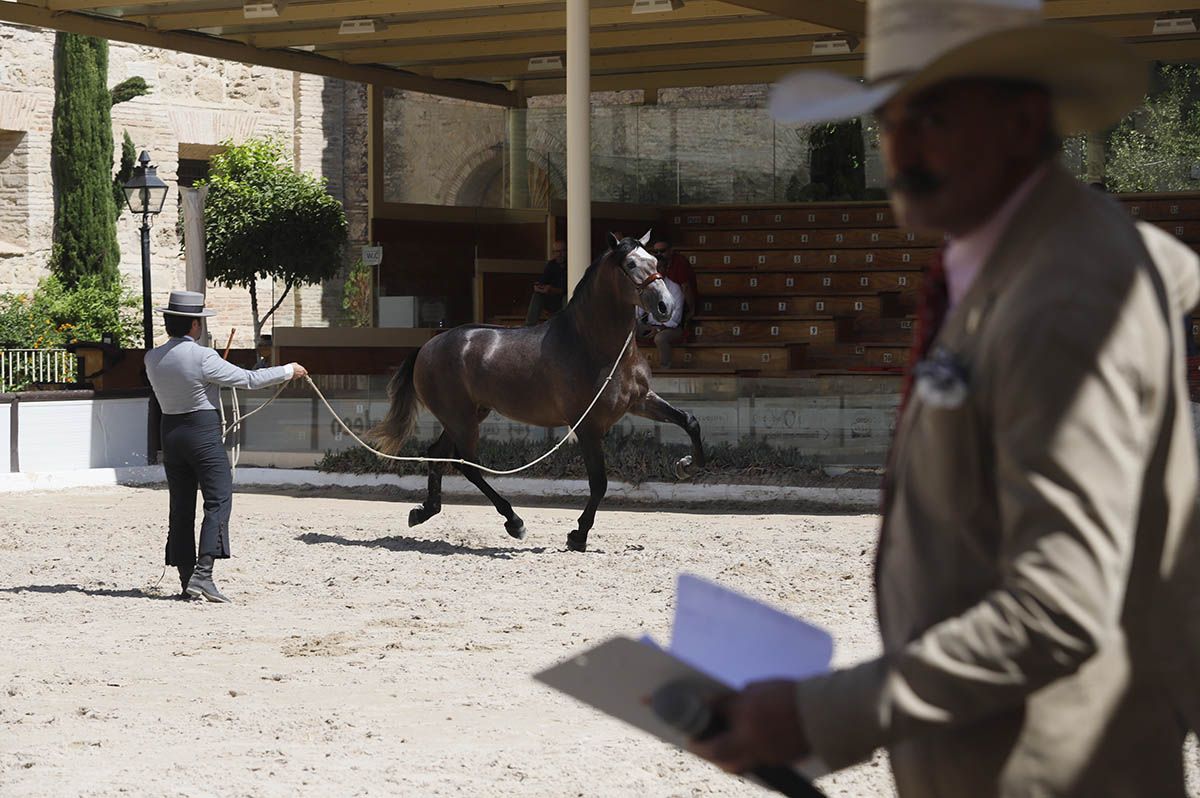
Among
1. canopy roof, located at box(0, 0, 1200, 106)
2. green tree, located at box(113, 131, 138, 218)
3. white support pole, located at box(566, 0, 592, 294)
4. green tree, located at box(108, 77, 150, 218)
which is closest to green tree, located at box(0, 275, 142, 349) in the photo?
green tree, located at box(113, 131, 138, 218)

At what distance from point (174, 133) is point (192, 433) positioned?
25.3 m

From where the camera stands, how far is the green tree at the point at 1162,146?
23.6 m

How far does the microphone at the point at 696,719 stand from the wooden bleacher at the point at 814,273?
692 inches

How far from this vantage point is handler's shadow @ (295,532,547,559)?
1207cm

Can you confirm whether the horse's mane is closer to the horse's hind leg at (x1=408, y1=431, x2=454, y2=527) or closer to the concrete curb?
the horse's hind leg at (x1=408, y1=431, x2=454, y2=527)

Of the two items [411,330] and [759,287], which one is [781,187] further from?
[411,330]

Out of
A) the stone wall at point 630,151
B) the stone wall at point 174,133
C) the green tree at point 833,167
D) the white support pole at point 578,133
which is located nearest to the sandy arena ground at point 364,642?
the white support pole at point 578,133

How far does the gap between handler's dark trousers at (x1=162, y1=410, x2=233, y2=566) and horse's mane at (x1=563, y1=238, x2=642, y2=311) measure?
293cm

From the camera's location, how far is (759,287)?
79.9 ft

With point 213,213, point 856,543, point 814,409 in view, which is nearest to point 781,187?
point 213,213

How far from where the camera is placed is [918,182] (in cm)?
208

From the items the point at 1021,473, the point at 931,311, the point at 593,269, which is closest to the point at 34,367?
the point at 593,269

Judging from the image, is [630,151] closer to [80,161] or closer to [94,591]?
[80,161]

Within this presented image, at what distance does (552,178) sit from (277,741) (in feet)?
63.7
